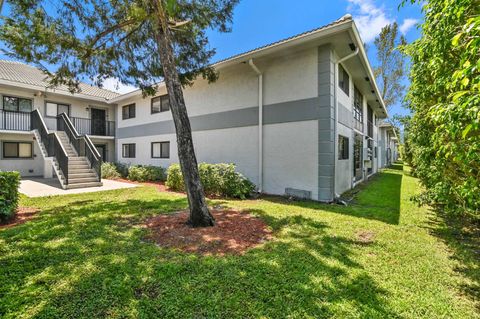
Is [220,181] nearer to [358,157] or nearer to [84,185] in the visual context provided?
[84,185]

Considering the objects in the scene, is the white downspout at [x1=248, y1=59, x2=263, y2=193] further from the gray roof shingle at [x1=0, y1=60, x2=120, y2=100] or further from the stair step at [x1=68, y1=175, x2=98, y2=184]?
the gray roof shingle at [x1=0, y1=60, x2=120, y2=100]

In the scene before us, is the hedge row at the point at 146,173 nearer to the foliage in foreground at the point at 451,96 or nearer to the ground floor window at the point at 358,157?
the ground floor window at the point at 358,157

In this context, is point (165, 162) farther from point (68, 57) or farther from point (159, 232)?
point (159, 232)

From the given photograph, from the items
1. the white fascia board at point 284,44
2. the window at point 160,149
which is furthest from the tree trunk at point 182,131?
the window at point 160,149

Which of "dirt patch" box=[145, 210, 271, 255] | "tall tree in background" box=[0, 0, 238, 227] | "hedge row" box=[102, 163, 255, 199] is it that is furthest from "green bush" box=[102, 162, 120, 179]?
"dirt patch" box=[145, 210, 271, 255]

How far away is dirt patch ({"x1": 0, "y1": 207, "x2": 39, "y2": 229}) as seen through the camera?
567 cm

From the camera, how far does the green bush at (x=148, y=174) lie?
13.4 metres

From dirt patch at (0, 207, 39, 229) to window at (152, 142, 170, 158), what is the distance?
740 cm

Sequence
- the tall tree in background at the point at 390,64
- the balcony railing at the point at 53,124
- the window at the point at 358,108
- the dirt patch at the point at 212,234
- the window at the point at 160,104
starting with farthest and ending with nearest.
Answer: the tall tree in background at the point at 390,64
the window at the point at 160,104
the balcony railing at the point at 53,124
the window at the point at 358,108
the dirt patch at the point at 212,234

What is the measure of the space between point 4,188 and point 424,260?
9.22 m

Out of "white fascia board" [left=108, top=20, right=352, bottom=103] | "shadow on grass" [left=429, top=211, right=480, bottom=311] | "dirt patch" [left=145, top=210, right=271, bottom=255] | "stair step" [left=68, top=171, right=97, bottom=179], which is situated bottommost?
"shadow on grass" [left=429, top=211, right=480, bottom=311]

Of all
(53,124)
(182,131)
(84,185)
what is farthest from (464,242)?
(53,124)

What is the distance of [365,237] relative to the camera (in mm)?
4941

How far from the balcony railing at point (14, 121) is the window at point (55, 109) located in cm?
122
